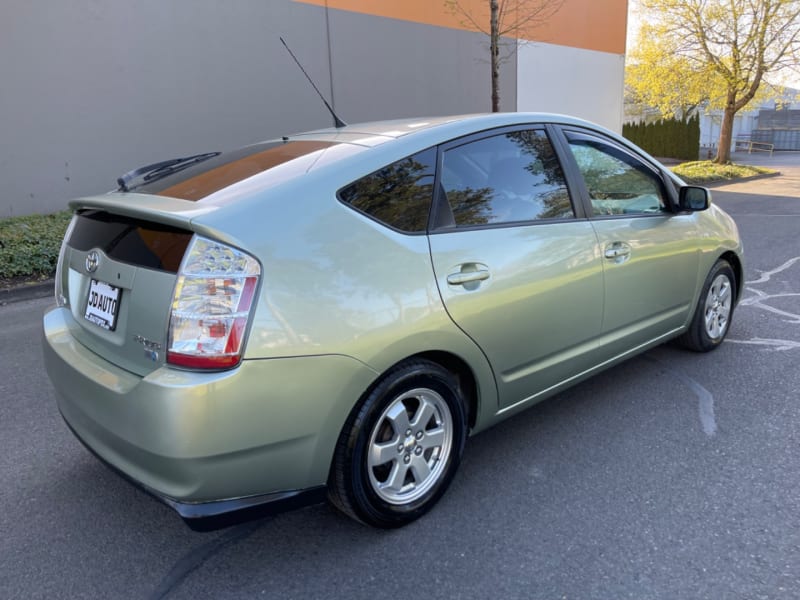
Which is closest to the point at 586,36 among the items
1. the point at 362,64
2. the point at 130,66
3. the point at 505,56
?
the point at 505,56

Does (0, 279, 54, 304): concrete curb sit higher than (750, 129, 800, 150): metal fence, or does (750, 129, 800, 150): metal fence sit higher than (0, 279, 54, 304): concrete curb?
(0, 279, 54, 304): concrete curb

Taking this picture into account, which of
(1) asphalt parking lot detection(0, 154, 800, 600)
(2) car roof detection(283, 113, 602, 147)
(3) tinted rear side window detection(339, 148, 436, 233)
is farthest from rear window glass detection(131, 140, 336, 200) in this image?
(1) asphalt parking lot detection(0, 154, 800, 600)

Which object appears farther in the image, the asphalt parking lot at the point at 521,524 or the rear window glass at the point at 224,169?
the rear window glass at the point at 224,169

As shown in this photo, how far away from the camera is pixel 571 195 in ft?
10.6

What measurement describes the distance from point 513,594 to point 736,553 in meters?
0.90

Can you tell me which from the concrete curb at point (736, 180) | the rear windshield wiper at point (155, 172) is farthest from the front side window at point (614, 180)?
the concrete curb at point (736, 180)

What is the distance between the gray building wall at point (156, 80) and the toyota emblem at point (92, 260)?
783cm

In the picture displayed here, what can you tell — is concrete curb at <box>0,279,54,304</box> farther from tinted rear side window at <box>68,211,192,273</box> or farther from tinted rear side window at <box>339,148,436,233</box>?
Answer: tinted rear side window at <box>339,148,436,233</box>

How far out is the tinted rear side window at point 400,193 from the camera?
2.46m

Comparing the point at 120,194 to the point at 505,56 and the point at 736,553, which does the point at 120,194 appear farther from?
the point at 505,56

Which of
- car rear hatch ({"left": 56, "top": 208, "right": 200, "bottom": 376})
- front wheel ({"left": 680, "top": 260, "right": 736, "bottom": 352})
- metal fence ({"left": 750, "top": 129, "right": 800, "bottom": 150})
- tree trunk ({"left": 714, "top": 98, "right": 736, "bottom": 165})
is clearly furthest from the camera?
metal fence ({"left": 750, "top": 129, "right": 800, "bottom": 150})

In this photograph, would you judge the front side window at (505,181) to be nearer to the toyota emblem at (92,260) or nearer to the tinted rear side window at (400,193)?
the tinted rear side window at (400,193)

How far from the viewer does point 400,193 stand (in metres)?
2.58

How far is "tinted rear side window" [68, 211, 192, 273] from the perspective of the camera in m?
2.17
